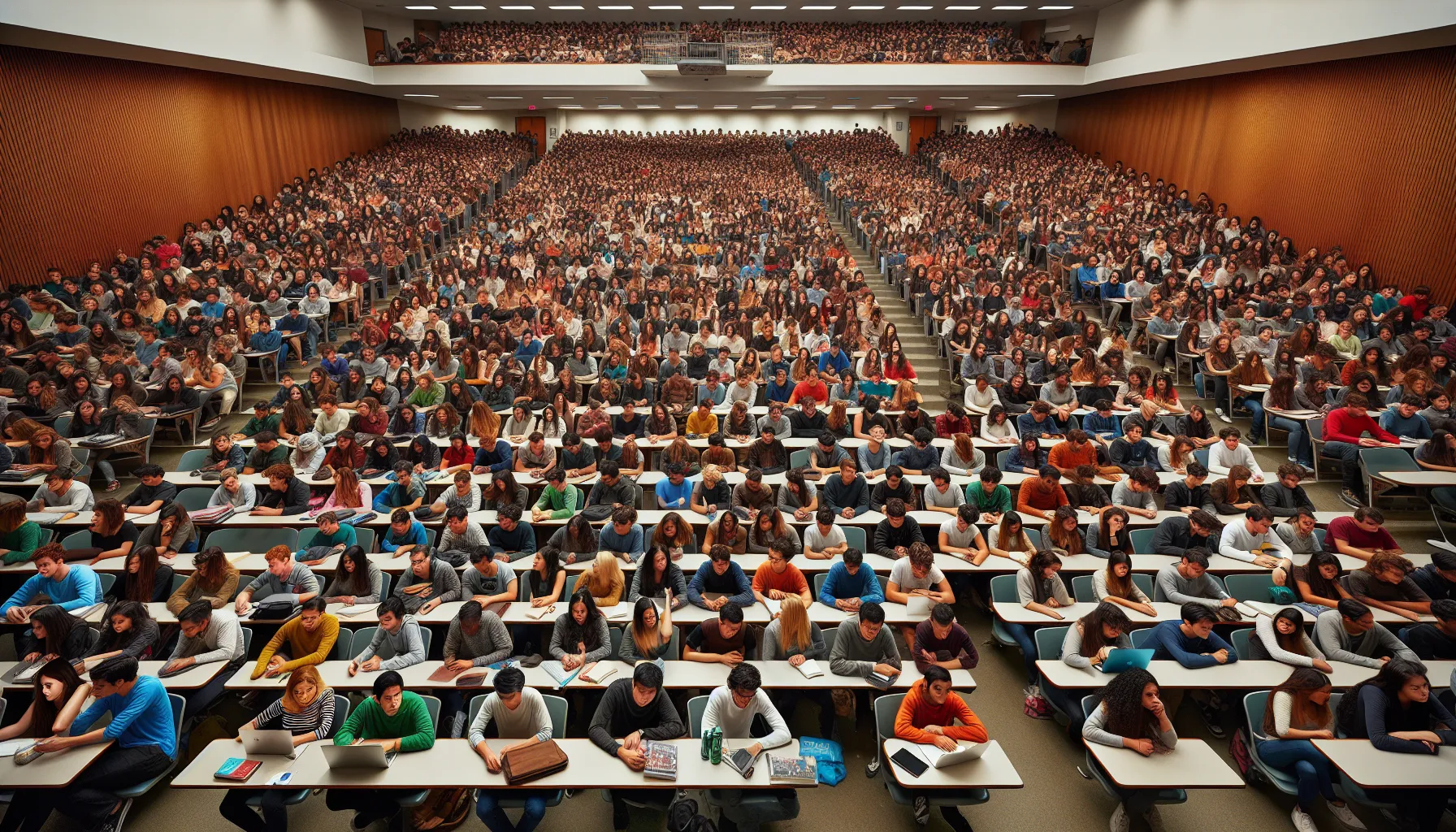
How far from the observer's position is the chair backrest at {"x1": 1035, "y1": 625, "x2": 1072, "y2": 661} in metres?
4.96

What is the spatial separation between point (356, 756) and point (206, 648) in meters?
1.82

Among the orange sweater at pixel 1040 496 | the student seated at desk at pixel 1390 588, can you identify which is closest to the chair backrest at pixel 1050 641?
the orange sweater at pixel 1040 496

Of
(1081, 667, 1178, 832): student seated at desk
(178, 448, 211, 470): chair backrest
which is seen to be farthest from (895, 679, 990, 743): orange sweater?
(178, 448, 211, 470): chair backrest

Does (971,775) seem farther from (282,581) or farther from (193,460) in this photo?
(193,460)

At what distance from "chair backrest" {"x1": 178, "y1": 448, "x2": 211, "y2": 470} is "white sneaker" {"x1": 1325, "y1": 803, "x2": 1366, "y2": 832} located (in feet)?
30.3

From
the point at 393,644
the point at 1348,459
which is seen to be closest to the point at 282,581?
the point at 393,644

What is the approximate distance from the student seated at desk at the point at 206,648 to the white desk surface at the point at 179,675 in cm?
4

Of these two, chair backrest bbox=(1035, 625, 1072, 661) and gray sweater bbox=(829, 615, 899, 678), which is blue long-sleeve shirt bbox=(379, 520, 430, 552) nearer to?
gray sweater bbox=(829, 615, 899, 678)

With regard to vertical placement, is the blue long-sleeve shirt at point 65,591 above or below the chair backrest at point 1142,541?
below

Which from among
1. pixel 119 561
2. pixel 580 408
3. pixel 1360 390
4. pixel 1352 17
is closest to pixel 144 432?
pixel 119 561

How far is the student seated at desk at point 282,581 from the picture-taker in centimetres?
535

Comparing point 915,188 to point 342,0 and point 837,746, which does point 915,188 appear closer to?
point 342,0

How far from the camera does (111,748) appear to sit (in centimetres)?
418

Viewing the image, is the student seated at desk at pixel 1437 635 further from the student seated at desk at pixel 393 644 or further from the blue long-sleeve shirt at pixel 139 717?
the blue long-sleeve shirt at pixel 139 717
